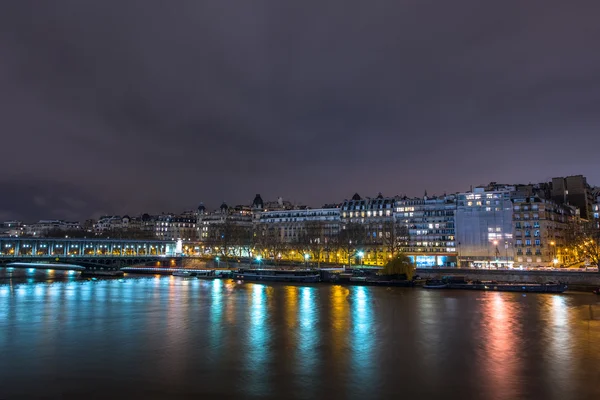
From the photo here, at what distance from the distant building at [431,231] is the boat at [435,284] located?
3053 centimetres

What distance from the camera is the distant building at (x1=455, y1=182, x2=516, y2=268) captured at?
8469 centimetres

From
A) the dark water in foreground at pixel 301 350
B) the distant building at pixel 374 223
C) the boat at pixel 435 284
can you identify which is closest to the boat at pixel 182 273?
the distant building at pixel 374 223

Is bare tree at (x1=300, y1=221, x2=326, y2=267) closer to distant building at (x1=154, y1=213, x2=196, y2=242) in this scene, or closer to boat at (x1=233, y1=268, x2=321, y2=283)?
boat at (x1=233, y1=268, x2=321, y2=283)

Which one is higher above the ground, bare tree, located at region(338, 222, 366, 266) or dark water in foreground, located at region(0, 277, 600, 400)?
bare tree, located at region(338, 222, 366, 266)

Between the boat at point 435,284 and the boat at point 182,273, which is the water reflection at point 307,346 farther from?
the boat at point 182,273

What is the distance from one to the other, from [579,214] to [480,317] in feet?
274

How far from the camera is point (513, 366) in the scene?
21719mm

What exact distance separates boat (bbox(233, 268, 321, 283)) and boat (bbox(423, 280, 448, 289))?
17.0m

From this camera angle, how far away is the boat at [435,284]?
5859 centimetres

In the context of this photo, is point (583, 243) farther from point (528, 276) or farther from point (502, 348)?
point (502, 348)

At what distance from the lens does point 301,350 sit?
80.9 feet

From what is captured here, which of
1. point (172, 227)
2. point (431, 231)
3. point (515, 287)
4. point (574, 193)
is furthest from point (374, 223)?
point (172, 227)

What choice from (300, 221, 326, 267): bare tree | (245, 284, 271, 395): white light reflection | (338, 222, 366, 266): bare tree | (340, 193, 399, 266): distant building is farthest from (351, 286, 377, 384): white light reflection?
(300, 221, 326, 267): bare tree

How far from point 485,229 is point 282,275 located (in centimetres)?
3917
